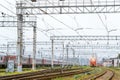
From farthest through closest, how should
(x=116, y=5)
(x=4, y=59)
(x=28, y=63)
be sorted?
(x=28, y=63), (x=4, y=59), (x=116, y=5)

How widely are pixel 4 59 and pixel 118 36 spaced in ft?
71.9

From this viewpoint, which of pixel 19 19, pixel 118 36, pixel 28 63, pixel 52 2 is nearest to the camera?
pixel 52 2

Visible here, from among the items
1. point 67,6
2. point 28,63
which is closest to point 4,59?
point 28,63

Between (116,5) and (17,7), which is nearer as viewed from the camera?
(116,5)

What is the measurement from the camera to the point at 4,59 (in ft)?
189

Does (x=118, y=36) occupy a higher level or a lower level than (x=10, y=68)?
higher

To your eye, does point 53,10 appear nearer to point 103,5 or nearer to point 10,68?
point 103,5

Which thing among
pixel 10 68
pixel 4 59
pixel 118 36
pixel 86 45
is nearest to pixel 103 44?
pixel 86 45

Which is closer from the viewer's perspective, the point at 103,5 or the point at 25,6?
the point at 103,5

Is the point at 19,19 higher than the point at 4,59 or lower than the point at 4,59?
higher

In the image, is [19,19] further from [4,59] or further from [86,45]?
[86,45]

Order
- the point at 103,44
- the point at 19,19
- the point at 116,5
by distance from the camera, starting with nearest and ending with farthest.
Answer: the point at 116,5
the point at 19,19
the point at 103,44

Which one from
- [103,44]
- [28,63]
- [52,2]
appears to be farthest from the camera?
[103,44]

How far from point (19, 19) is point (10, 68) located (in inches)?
244
